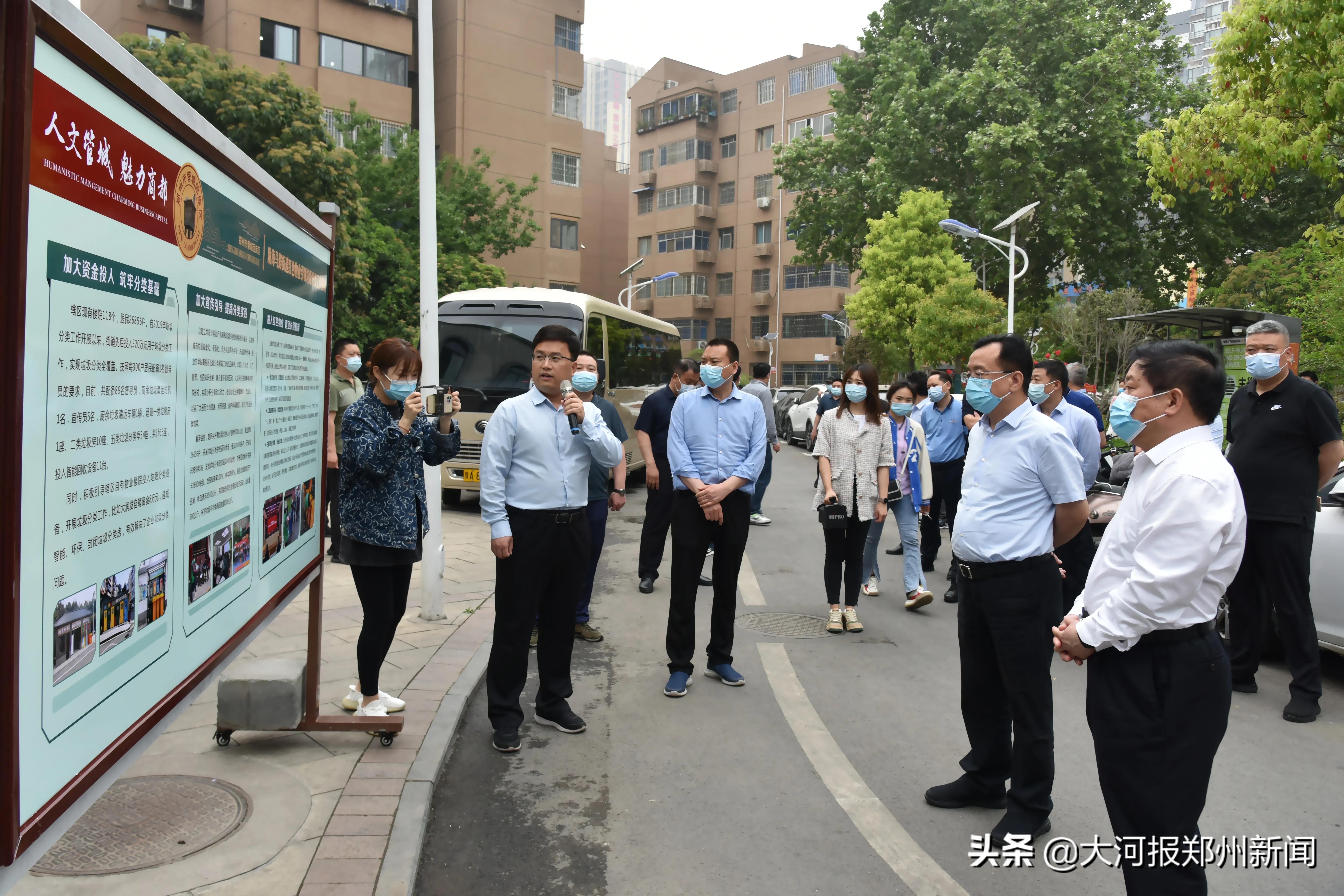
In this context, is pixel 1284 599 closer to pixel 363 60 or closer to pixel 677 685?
pixel 677 685

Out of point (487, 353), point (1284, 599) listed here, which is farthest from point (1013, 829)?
point (487, 353)

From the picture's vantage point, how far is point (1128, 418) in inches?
116

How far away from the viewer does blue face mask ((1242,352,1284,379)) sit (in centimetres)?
536

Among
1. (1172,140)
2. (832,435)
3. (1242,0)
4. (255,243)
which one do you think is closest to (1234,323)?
(1172,140)

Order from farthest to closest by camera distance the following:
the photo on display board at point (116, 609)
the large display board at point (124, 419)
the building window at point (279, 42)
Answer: the building window at point (279, 42) → the photo on display board at point (116, 609) → the large display board at point (124, 419)

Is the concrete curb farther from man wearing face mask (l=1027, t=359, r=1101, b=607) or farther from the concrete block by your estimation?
man wearing face mask (l=1027, t=359, r=1101, b=607)

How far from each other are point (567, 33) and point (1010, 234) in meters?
23.6

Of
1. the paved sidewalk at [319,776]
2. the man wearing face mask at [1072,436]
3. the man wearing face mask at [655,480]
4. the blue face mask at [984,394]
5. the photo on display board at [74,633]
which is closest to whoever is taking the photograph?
the photo on display board at [74,633]

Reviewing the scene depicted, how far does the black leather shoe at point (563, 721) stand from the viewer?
4.88m

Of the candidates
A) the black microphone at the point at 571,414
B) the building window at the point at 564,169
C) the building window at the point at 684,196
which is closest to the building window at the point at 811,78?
the building window at the point at 684,196

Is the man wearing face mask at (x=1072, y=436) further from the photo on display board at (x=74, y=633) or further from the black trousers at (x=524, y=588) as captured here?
the photo on display board at (x=74, y=633)

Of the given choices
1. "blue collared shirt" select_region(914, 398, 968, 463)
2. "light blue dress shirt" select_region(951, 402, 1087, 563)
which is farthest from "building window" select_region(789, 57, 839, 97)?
"light blue dress shirt" select_region(951, 402, 1087, 563)

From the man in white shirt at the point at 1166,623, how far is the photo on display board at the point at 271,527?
2.67 metres

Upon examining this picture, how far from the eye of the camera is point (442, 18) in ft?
131
